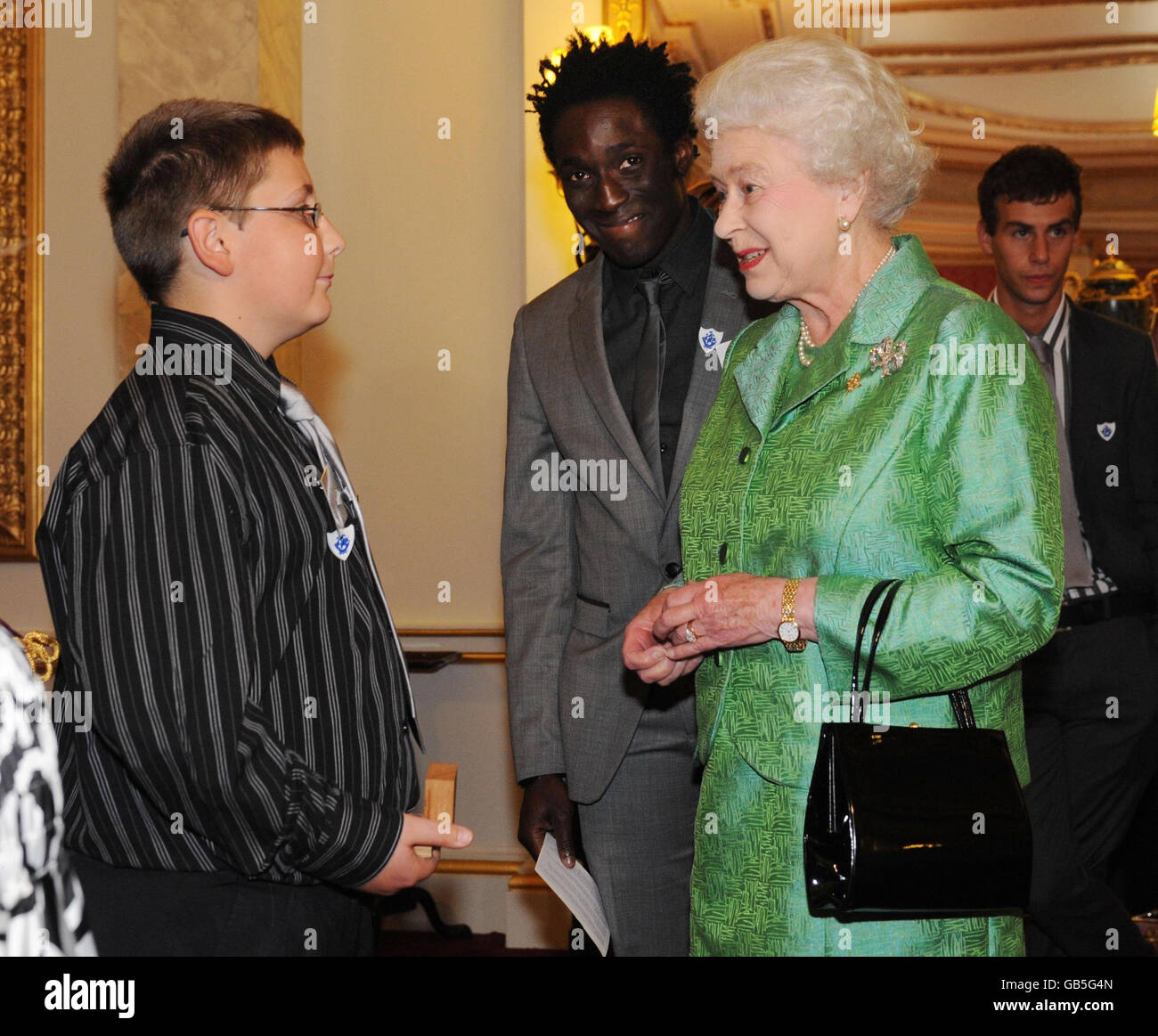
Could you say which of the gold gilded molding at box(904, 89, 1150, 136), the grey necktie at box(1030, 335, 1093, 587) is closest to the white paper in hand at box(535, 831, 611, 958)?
the grey necktie at box(1030, 335, 1093, 587)

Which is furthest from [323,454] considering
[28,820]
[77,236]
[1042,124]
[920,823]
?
[77,236]

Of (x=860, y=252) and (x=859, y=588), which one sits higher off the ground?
(x=860, y=252)

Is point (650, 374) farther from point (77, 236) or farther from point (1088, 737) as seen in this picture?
point (77, 236)

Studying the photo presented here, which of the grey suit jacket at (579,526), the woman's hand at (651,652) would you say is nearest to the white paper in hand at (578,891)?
the grey suit jacket at (579,526)

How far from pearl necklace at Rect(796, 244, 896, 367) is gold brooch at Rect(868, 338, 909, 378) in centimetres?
11

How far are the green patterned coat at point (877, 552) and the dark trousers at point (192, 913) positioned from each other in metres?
0.60

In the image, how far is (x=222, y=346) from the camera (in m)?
1.70

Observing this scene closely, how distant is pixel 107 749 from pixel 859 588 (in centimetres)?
96

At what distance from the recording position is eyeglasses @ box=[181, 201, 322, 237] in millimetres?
1737

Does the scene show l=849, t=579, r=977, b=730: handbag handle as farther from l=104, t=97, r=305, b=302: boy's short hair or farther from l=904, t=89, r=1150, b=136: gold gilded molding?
l=904, t=89, r=1150, b=136: gold gilded molding

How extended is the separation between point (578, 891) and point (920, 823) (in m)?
0.93

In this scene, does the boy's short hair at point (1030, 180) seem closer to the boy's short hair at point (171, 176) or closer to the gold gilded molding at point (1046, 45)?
the gold gilded molding at point (1046, 45)

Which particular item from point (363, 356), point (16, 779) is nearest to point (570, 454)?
point (16, 779)
